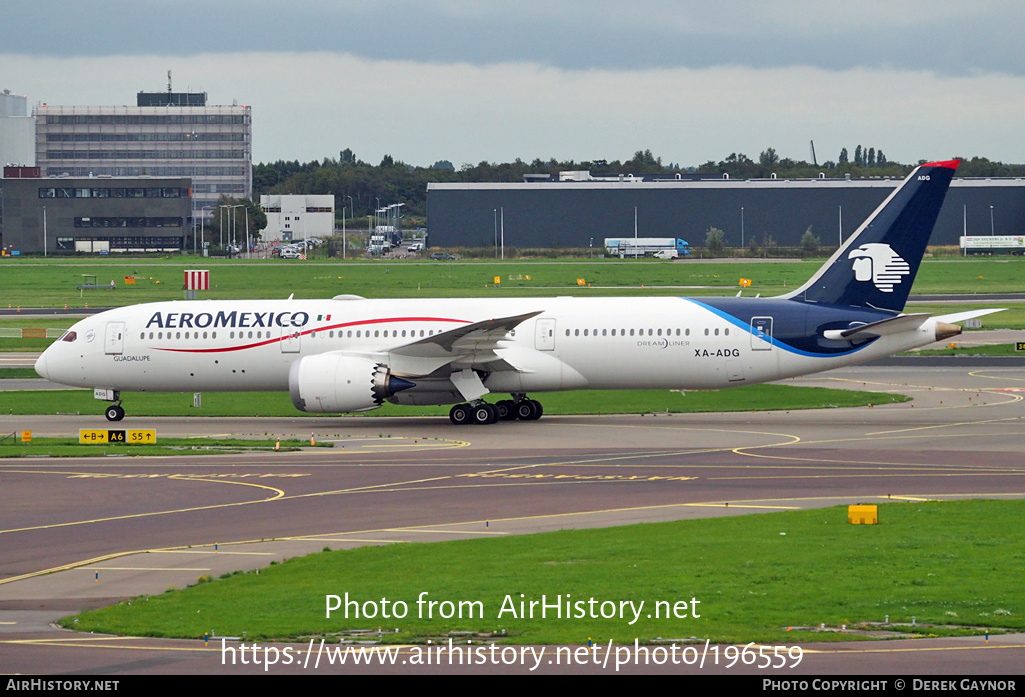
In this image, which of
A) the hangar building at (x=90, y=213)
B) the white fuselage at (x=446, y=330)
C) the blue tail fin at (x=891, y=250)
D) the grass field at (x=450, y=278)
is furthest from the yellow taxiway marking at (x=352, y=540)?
the hangar building at (x=90, y=213)

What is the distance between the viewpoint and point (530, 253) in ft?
516

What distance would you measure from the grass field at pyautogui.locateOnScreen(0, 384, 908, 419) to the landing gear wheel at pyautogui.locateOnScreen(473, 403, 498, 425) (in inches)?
126

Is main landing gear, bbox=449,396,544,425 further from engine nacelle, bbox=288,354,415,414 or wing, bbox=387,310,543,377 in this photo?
engine nacelle, bbox=288,354,415,414

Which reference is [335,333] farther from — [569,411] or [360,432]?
[569,411]

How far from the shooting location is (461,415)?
40781mm

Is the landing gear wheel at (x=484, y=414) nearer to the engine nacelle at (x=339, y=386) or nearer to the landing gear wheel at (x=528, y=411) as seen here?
the landing gear wheel at (x=528, y=411)

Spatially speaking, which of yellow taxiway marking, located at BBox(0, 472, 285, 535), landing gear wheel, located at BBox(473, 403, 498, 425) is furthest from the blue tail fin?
yellow taxiway marking, located at BBox(0, 472, 285, 535)

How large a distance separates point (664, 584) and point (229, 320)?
28.5 m

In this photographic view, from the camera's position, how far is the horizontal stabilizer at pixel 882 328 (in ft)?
126

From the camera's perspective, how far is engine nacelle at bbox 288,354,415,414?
39.3 metres

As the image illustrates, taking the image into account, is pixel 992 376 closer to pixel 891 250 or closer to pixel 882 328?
pixel 891 250

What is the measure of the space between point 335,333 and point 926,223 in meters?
19.8

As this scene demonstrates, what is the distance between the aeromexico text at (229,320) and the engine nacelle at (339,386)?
3197mm
